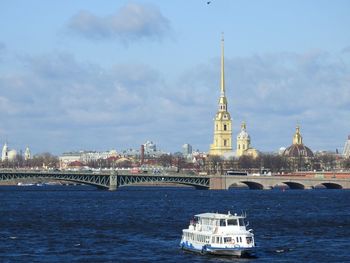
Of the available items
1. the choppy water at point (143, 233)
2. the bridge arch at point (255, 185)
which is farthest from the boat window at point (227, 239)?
the bridge arch at point (255, 185)

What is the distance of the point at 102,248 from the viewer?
6284 centimetres

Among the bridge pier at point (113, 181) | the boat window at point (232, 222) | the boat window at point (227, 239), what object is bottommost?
the boat window at point (227, 239)

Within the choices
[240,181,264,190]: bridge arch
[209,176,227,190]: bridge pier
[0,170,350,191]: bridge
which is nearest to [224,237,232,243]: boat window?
[0,170,350,191]: bridge

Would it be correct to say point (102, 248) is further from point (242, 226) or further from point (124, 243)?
point (242, 226)

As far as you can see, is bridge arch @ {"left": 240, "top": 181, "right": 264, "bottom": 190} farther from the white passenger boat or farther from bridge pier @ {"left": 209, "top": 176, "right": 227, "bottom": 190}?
→ the white passenger boat

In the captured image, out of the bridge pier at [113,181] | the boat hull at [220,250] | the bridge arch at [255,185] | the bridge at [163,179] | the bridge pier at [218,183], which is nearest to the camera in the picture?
the boat hull at [220,250]

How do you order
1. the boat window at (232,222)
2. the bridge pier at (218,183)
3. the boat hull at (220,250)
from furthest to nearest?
the bridge pier at (218,183)
the boat window at (232,222)
the boat hull at (220,250)

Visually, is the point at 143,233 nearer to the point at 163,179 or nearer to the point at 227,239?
the point at 227,239

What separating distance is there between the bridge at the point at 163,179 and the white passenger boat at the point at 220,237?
9395cm

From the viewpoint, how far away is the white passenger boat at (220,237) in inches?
2282

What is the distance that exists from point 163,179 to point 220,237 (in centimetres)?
10718

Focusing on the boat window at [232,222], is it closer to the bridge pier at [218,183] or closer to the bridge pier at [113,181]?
the bridge pier at [113,181]

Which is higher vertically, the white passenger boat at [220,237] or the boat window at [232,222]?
the boat window at [232,222]

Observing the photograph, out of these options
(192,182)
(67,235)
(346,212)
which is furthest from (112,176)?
(67,235)
